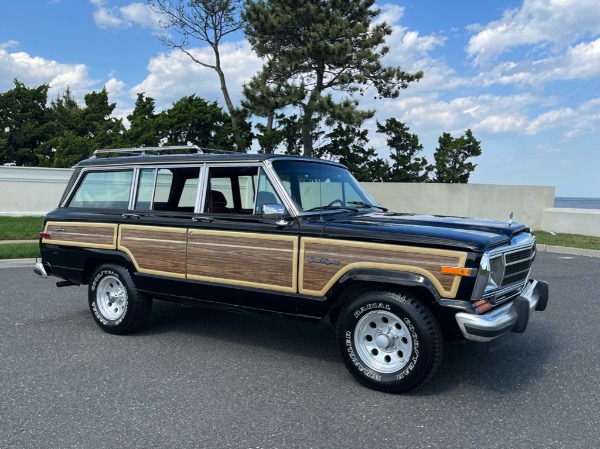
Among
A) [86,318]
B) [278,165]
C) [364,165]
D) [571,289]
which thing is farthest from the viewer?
[364,165]

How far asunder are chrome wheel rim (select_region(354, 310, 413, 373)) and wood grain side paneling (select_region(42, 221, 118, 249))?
121 inches

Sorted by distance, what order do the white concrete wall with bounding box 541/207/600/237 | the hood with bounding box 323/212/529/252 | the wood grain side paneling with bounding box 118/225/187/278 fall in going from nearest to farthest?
the hood with bounding box 323/212/529/252 → the wood grain side paneling with bounding box 118/225/187/278 → the white concrete wall with bounding box 541/207/600/237

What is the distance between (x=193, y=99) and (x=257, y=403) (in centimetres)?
2954

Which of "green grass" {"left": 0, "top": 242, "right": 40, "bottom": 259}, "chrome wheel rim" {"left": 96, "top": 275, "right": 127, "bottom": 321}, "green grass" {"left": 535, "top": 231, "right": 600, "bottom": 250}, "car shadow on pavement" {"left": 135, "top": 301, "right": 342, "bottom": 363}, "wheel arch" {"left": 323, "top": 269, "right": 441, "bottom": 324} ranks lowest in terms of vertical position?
"green grass" {"left": 0, "top": 242, "right": 40, "bottom": 259}

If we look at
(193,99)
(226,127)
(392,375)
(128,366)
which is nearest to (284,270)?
(392,375)

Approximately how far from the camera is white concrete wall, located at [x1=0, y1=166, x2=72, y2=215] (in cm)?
→ 1877

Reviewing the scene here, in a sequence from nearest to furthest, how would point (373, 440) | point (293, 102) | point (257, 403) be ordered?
point (373, 440)
point (257, 403)
point (293, 102)

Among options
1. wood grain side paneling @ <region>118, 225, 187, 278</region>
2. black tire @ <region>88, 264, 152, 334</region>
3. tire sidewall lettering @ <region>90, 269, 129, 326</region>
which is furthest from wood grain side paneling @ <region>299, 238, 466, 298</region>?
tire sidewall lettering @ <region>90, 269, 129, 326</region>

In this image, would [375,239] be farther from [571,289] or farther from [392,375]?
[571,289]

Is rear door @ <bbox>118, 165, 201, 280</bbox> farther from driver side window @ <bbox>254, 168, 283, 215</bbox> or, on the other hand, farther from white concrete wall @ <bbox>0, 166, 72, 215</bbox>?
white concrete wall @ <bbox>0, 166, 72, 215</bbox>

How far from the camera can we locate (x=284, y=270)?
4871mm

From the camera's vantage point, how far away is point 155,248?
5.73 meters

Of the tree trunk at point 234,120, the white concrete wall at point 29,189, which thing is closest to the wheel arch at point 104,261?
the white concrete wall at point 29,189

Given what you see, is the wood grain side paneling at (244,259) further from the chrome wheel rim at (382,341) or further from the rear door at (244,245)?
the chrome wheel rim at (382,341)
